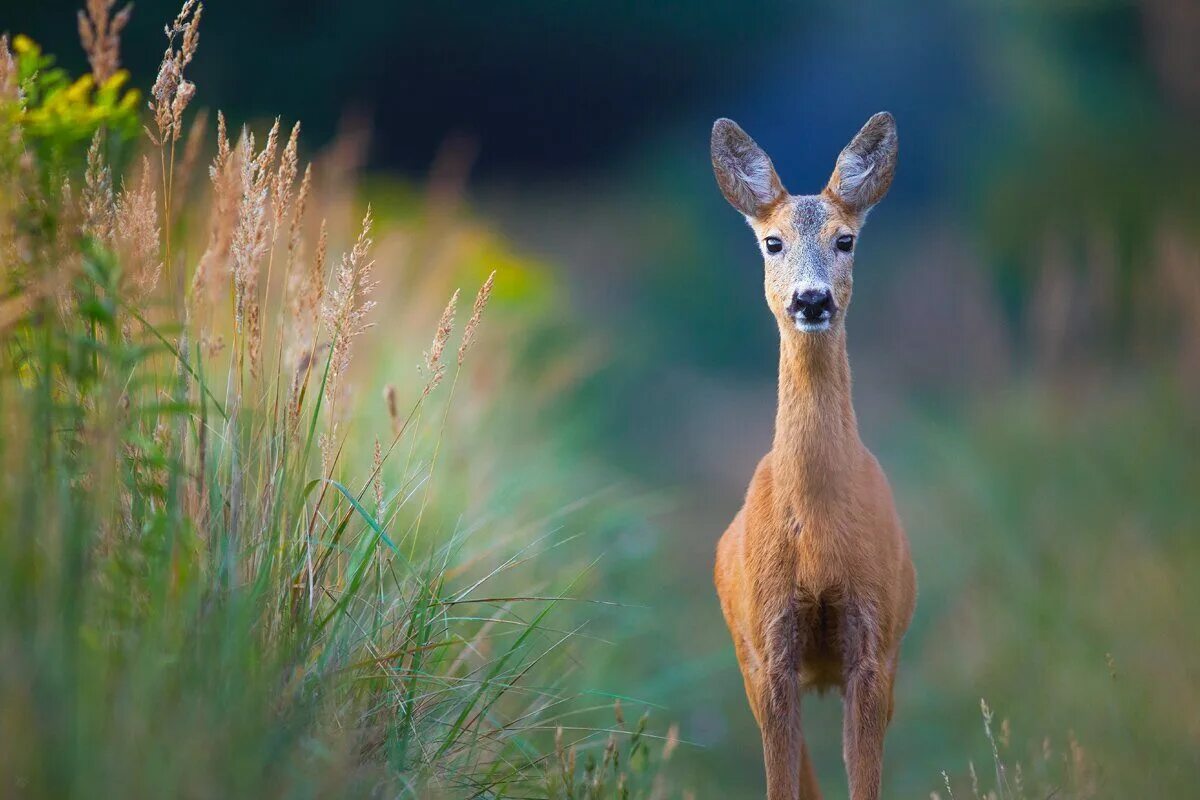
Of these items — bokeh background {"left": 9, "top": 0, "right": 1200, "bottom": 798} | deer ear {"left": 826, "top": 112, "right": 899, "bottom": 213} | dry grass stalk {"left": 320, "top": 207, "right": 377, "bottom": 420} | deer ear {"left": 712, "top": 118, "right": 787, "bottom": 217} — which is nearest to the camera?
dry grass stalk {"left": 320, "top": 207, "right": 377, "bottom": 420}

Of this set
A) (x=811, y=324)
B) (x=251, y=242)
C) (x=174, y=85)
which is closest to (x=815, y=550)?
(x=811, y=324)

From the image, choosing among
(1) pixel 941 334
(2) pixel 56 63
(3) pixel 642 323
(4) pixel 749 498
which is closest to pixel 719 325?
(3) pixel 642 323

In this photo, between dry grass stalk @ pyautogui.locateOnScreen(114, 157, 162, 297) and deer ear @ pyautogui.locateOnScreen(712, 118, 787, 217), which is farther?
deer ear @ pyautogui.locateOnScreen(712, 118, 787, 217)

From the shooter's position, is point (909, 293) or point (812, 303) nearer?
point (812, 303)

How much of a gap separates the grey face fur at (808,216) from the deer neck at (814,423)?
9 cm

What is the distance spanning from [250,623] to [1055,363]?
6937 millimetres

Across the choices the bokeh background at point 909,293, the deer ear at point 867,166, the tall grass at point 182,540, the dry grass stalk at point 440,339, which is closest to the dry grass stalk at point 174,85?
the tall grass at point 182,540

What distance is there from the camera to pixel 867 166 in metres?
5.30

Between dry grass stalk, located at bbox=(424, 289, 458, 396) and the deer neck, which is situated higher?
the deer neck

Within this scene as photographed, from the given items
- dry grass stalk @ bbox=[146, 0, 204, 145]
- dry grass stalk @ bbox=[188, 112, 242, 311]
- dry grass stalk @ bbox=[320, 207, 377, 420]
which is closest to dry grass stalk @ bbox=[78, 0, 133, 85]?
dry grass stalk @ bbox=[146, 0, 204, 145]

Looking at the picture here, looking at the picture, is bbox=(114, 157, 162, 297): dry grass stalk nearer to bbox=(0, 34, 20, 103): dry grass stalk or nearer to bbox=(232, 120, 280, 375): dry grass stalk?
bbox=(232, 120, 280, 375): dry grass stalk

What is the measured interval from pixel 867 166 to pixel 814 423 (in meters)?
1.16

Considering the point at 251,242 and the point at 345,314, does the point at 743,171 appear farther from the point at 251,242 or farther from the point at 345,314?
the point at 251,242

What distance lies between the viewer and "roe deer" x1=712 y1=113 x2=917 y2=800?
14.9ft
